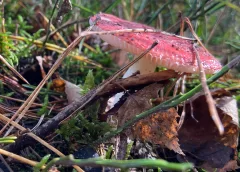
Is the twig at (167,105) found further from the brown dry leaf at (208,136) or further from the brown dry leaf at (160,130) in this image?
the brown dry leaf at (208,136)

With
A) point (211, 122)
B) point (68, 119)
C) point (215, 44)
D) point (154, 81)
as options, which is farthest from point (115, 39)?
point (215, 44)

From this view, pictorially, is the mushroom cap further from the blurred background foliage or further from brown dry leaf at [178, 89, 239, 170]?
the blurred background foliage

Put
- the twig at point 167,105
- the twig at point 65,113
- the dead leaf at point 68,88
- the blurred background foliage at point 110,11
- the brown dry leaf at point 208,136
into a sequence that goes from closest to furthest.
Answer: the twig at point 167,105 < the twig at point 65,113 < the brown dry leaf at point 208,136 < the dead leaf at point 68,88 < the blurred background foliage at point 110,11

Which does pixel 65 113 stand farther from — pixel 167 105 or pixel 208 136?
pixel 208 136

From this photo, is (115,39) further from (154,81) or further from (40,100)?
(40,100)

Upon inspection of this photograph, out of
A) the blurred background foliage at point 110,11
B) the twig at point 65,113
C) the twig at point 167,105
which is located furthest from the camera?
the blurred background foliage at point 110,11

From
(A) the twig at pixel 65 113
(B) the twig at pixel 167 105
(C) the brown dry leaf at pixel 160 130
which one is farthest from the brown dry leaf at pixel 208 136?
(A) the twig at pixel 65 113

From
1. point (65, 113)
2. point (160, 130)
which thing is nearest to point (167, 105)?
point (160, 130)
